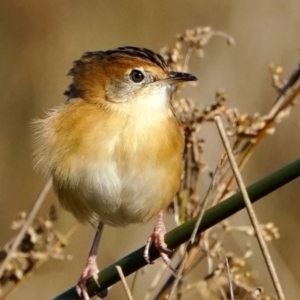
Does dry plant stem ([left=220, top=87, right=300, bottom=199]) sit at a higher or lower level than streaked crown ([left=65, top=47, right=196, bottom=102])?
lower

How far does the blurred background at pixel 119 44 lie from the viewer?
599 cm

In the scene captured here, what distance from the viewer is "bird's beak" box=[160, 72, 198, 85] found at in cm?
406

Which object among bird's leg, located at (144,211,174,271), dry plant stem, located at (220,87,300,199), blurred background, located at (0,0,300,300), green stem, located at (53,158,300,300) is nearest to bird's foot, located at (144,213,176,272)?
bird's leg, located at (144,211,174,271)

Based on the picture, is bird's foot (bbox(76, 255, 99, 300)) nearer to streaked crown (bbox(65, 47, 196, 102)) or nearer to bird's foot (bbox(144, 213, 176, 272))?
bird's foot (bbox(144, 213, 176, 272))

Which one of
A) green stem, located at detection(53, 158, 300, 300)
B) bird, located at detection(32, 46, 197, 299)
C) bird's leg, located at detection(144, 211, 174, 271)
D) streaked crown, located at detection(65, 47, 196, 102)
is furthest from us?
streaked crown, located at detection(65, 47, 196, 102)

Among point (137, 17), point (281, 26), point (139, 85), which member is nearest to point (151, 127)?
point (139, 85)

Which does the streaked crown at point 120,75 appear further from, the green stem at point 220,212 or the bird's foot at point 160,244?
the green stem at point 220,212

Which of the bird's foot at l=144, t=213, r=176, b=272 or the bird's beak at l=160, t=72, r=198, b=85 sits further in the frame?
the bird's beak at l=160, t=72, r=198, b=85

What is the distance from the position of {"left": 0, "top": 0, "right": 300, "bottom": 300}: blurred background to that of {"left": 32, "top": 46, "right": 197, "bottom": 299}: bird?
121 cm

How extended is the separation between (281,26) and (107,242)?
195 cm

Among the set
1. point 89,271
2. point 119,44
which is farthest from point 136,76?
point 119,44

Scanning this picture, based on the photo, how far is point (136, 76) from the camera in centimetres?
428

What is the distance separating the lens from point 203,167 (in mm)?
3854

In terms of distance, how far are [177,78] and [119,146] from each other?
16.2 inches
